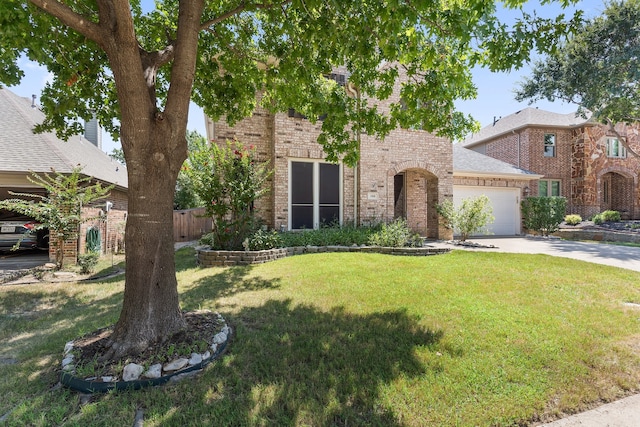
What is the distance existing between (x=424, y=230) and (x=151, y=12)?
11.9 meters

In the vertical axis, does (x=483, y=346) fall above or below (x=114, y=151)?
below

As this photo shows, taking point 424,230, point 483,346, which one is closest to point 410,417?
point 483,346

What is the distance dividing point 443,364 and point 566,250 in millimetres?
9627

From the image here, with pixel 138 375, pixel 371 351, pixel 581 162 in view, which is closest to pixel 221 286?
pixel 138 375

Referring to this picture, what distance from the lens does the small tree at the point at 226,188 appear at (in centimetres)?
810

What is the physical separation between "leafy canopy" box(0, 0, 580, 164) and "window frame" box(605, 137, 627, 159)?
70.4 feet

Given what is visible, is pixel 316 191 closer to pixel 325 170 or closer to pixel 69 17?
pixel 325 170

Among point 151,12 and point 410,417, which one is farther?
point 151,12

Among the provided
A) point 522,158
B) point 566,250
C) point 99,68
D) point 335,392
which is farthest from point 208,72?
point 522,158

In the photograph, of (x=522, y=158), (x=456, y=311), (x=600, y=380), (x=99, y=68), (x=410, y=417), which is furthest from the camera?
A: (x=522, y=158)

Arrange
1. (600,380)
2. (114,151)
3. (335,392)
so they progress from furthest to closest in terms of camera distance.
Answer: (114,151) < (600,380) < (335,392)

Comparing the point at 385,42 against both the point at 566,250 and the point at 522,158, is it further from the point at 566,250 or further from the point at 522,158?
the point at 522,158

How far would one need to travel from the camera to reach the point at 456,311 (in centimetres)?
425

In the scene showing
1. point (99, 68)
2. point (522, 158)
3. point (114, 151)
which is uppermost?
point (114, 151)
